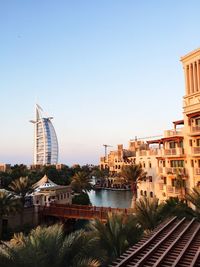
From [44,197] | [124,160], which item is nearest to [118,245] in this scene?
[44,197]

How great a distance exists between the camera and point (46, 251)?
35.1 feet

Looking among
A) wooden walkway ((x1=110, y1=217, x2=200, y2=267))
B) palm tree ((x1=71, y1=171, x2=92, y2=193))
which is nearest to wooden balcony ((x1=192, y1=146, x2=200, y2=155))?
wooden walkway ((x1=110, y1=217, x2=200, y2=267))

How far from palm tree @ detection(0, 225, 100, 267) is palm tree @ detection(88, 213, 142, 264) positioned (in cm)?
439

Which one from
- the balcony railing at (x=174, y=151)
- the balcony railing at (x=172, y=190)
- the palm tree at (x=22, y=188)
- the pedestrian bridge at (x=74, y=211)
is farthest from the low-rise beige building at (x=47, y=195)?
the balcony railing at (x=174, y=151)

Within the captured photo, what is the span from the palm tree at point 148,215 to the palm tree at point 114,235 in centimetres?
367

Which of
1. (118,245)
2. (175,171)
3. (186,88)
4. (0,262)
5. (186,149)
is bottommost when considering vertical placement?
(118,245)

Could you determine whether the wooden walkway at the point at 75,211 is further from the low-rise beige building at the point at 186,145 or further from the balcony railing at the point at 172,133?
the balcony railing at the point at 172,133

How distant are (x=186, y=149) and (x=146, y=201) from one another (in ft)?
46.5

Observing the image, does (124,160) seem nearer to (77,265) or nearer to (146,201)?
(146,201)

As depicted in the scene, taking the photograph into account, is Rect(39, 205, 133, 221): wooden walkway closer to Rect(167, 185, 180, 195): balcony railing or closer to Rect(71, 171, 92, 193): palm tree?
Rect(167, 185, 180, 195): balcony railing

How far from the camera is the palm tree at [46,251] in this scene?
10.3m

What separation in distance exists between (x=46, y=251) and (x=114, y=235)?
6507 mm

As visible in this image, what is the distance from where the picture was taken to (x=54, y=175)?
291 feet

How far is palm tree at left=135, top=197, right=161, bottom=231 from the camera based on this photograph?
20.9 m
